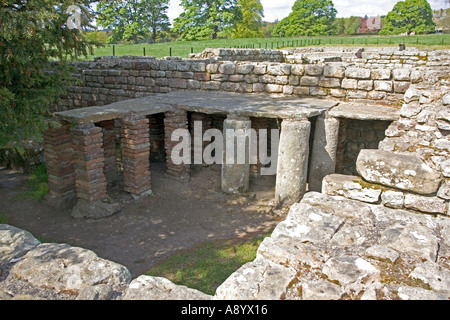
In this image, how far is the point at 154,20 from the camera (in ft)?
184

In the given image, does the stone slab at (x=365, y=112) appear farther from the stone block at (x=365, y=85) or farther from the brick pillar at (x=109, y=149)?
the brick pillar at (x=109, y=149)

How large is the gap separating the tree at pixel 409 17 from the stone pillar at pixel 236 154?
222 ft

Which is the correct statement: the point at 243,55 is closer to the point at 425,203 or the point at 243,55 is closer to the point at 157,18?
the point at 425,203

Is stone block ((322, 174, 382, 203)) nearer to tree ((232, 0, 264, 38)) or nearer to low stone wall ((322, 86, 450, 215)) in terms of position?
low stone wall ((322, 86, 450, 215))

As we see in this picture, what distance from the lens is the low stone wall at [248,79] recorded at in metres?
7.56

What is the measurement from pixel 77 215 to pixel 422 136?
6143 mm

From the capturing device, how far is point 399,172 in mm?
4273

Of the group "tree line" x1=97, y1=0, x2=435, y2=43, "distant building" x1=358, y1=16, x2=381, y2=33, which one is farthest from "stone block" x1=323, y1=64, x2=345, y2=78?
"distant building" x1=358, y1=16, x2=381, y2=33

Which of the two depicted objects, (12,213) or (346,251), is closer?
(346,251)

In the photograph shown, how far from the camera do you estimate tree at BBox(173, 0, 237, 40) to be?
48713 millimetres

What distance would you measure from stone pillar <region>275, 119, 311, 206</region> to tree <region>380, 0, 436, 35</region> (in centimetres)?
6772

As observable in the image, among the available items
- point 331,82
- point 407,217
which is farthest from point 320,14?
point 407,217

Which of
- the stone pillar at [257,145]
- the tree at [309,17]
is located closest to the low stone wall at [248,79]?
the stone pillar at [257,145]
